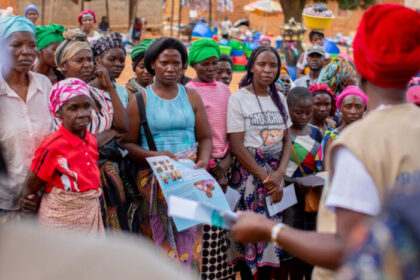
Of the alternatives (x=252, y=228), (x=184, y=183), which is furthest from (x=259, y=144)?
(x=252, y=228)

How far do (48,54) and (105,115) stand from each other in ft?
3.53

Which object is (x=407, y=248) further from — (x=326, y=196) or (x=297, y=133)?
(x=297, y=133)

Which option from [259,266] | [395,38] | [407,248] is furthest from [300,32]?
[407,248]

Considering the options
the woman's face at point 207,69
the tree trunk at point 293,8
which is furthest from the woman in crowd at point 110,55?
the tree trunk at point 293,8

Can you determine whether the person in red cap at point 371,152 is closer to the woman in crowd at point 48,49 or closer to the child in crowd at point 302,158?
the child in crowd at point 302,158

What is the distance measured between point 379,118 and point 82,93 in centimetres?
217

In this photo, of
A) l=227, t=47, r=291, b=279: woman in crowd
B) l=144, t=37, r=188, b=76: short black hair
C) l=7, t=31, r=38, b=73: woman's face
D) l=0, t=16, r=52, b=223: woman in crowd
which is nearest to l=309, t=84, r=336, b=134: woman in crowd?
l=227, t=47, r=291, b=279: woman in crowd

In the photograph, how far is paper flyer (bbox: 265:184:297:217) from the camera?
4.55 meters

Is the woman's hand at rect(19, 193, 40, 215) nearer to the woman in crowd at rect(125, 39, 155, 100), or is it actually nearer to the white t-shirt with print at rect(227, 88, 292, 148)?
the white t-shirt with print at rect(227, 88, 292, 148)

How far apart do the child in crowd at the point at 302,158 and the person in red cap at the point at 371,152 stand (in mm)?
2638

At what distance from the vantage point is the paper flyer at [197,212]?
199 cm

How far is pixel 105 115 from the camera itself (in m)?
3.99

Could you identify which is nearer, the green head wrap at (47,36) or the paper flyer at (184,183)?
the paper flyer at (184,183)

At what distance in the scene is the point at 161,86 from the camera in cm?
425
